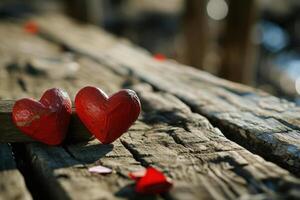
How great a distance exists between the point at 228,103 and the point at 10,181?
1.54 metres

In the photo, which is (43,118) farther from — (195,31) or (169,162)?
(195,31)

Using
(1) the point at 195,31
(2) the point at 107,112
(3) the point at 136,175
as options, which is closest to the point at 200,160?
(3) the point at 136,175

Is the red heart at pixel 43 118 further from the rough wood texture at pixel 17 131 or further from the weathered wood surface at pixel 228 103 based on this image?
the weathered wood surface at pixel 228 103

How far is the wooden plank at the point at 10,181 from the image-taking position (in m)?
1.73

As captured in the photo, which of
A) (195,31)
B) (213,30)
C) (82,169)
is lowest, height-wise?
(213,30)

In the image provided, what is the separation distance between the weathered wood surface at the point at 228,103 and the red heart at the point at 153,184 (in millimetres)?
599

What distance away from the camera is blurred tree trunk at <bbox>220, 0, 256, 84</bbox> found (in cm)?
611

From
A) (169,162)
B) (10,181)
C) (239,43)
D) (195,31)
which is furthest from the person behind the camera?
(195,31)

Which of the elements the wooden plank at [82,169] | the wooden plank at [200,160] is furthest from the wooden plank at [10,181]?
the wooden plank at [200,160]

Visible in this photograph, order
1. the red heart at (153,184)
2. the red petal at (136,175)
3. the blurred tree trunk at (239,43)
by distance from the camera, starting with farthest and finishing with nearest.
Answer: the blurred tree trunk at (239,43)
the red petal at (136,175)
the red heart at (153,184)

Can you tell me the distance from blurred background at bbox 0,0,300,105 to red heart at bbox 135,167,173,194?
1.72 m

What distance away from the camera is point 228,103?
2.99m

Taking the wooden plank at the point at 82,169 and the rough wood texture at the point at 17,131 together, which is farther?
the rough wood texture at the point at 17,131

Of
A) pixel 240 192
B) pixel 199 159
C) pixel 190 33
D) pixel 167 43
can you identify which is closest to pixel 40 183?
pixel 199 159
